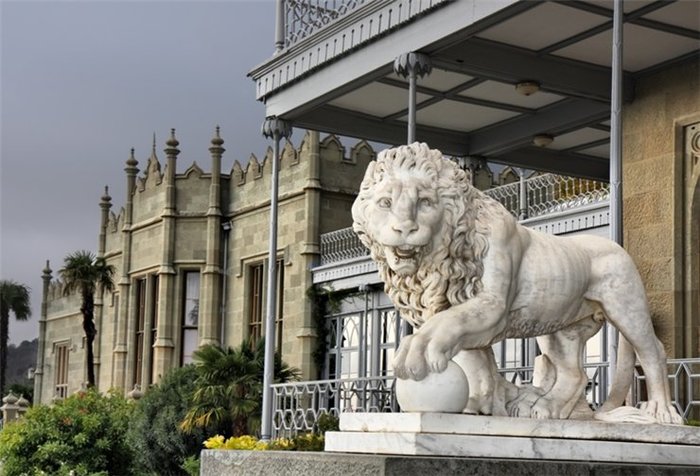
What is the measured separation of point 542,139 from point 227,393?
23.9 feet

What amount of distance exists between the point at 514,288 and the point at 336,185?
20920 mm

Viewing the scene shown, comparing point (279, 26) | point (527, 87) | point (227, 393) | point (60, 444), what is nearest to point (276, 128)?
point (279, 26)

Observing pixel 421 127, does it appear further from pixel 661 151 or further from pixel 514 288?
pixel 514 288

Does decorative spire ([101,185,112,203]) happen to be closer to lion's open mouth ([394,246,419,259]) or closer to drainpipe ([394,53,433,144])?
drainpipe ([394,53,433,144])

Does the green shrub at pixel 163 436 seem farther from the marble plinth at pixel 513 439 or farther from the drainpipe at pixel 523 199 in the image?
the marble plinth at pixel 513 439

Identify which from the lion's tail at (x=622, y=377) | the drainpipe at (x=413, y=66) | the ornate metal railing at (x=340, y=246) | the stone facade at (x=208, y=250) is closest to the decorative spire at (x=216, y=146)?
the stone facade at (x=208, y=250)

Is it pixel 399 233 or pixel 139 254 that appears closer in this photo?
pixel 399 233

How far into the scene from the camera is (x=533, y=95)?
13945 mm

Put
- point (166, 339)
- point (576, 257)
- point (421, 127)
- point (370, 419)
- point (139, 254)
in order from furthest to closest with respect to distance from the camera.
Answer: point (139, 254), point (166, 339), point (421, 127), point (576, 257), point (370, 419)

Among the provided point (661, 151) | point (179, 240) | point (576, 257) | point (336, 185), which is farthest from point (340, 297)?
point (576, 257)

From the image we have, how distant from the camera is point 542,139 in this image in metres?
15.0

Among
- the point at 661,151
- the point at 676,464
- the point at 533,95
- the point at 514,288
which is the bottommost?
the point at 676,464

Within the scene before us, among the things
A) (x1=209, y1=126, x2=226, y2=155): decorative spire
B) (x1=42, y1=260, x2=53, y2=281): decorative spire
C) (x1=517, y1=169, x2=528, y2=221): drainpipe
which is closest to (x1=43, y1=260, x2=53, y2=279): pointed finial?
(x1=42, y1=260, x2=53, y2=281): decorative spire

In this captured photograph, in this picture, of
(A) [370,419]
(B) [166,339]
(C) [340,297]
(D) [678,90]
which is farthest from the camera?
(B) [166,339]
